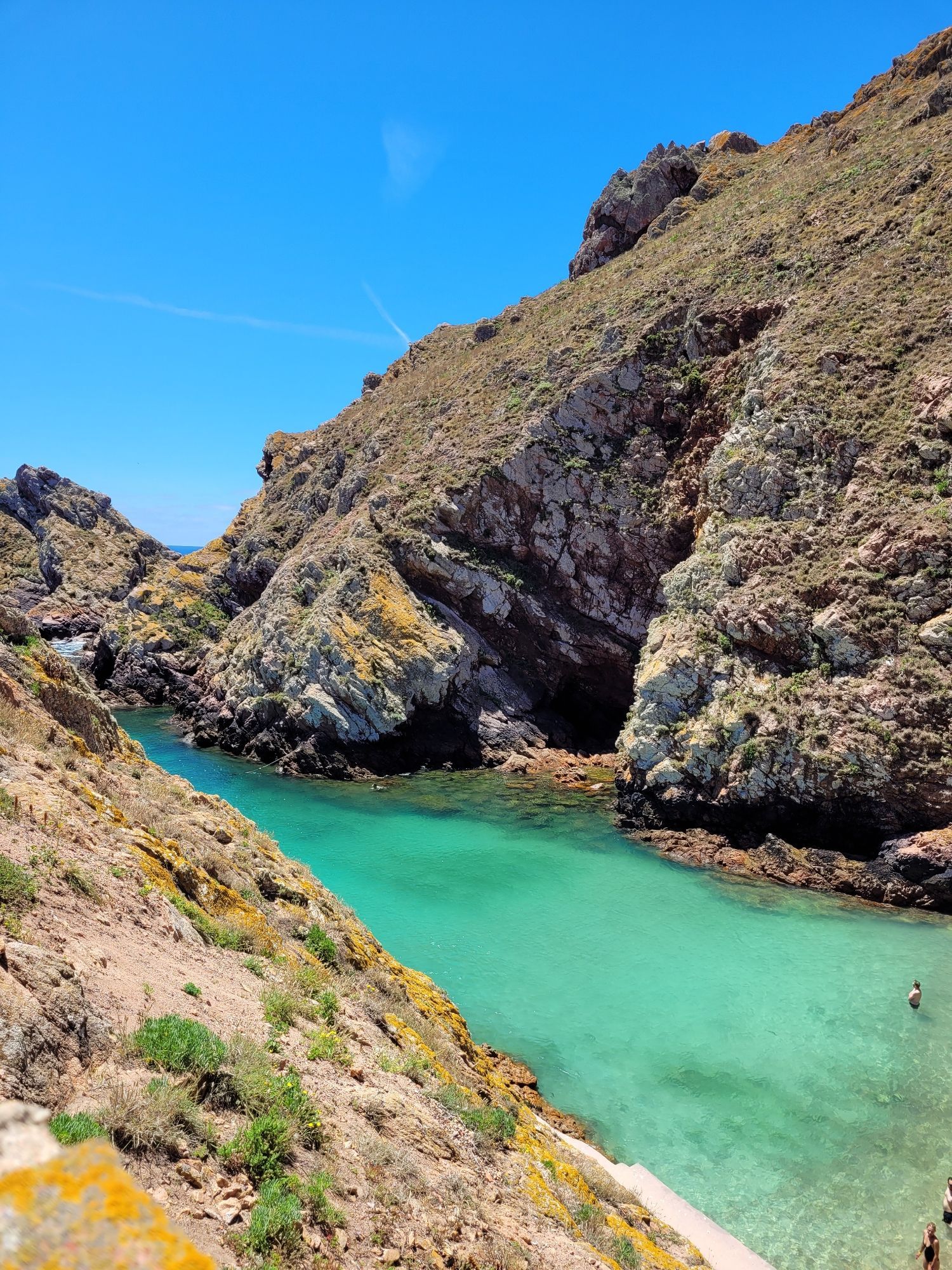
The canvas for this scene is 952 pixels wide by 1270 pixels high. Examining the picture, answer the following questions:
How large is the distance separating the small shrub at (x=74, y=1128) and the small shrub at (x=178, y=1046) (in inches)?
35.9

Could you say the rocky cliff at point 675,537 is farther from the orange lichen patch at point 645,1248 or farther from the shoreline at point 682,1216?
the orange lichen patch at point 645,1248

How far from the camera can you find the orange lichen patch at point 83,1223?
4.12ft

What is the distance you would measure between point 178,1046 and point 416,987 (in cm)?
627

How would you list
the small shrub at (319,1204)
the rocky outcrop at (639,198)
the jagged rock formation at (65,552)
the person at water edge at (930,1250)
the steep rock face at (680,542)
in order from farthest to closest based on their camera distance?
1. the jagged rock formation at (65,552)
2. the rocky outcrop at (639,198)
3. the steep rock face at (680,542)
4. the person at water edge at (930,1250)
5. the small shrub at (319,1204)

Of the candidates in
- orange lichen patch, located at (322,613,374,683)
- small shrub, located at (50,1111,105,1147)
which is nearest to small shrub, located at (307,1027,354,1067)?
small shrub, located at (50,1111,105,1147)

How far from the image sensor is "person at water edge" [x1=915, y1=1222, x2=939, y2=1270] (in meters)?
8.92

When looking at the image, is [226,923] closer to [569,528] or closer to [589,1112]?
[589,1112]

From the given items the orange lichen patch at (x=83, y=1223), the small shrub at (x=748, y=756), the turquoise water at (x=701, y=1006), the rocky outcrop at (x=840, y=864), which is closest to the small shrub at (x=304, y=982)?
the orange lichen patch at (x=83, y=1223)

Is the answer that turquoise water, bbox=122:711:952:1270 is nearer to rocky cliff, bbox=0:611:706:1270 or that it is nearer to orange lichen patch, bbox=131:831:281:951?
rocky cliff, bbox=0:611:706:1270

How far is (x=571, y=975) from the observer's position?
16.4 metres

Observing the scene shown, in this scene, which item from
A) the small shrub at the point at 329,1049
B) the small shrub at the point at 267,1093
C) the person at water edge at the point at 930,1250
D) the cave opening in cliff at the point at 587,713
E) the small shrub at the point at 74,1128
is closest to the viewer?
the small shrub at the point at 74,1128

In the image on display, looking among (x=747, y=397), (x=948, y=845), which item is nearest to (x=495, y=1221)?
(x=948, y=845)

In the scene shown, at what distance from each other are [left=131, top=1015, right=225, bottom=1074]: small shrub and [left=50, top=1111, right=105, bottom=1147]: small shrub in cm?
91

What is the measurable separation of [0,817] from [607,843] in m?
20.8
